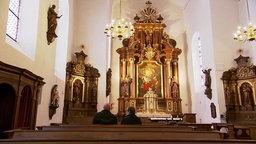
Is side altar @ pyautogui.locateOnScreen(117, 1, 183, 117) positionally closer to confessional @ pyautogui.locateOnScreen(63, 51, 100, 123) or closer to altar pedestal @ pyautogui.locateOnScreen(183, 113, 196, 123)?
altar pedestal @ pyautogui.locateOnScreen(183, 113, 196, 123)

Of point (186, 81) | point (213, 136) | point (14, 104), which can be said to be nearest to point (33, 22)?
point (14, 104)

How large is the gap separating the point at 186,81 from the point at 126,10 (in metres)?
6.59

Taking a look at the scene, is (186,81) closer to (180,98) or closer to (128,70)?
(180,98)

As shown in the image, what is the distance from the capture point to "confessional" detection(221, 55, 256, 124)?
34.7 ft

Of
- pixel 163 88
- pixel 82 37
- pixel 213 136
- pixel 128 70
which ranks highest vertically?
pixel 82 37

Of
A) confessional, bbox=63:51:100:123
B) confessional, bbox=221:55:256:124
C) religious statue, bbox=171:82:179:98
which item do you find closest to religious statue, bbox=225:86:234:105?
confessional, bbox=221:55:256:124

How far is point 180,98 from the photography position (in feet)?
47.8

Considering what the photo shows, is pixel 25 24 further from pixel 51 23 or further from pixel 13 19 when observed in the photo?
pixel 51 23

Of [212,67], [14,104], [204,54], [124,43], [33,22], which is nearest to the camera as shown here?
[14,104]

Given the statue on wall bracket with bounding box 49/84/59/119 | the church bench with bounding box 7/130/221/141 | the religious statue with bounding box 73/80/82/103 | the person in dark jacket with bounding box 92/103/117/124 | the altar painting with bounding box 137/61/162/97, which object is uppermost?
the altar painting with bounding box 137/61/162/97

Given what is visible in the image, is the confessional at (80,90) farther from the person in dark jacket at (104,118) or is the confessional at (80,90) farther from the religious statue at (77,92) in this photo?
the person in dark jacket at (104,118)

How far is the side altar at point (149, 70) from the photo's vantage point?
46.7 feet

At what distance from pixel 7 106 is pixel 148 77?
10.5 meters

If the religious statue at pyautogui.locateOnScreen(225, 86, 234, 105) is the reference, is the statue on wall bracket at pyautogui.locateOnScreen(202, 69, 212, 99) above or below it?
above
